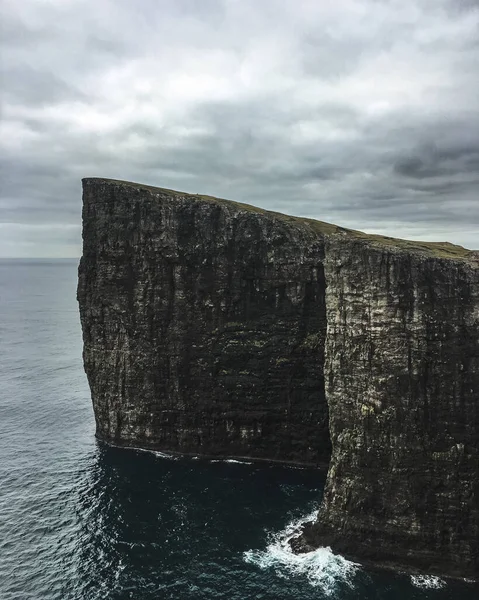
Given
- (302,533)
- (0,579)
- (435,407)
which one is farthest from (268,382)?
(0,579)

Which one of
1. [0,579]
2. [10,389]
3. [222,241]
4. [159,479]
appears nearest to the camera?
[0,579]

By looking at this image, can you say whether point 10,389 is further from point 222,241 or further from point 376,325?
point 376,325

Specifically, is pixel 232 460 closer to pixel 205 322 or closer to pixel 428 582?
pixel 205 322

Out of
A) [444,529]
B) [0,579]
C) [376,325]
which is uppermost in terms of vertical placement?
[376,325]

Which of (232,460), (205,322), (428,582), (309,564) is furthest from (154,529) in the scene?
(205,322)

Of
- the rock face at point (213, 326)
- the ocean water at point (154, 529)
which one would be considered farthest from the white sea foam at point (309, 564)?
the rock face at point (213, 326)

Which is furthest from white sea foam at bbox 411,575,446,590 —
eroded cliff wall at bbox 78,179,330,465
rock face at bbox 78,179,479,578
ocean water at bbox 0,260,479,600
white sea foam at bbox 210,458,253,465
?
white sea foam at bbox 210,458,253,465
